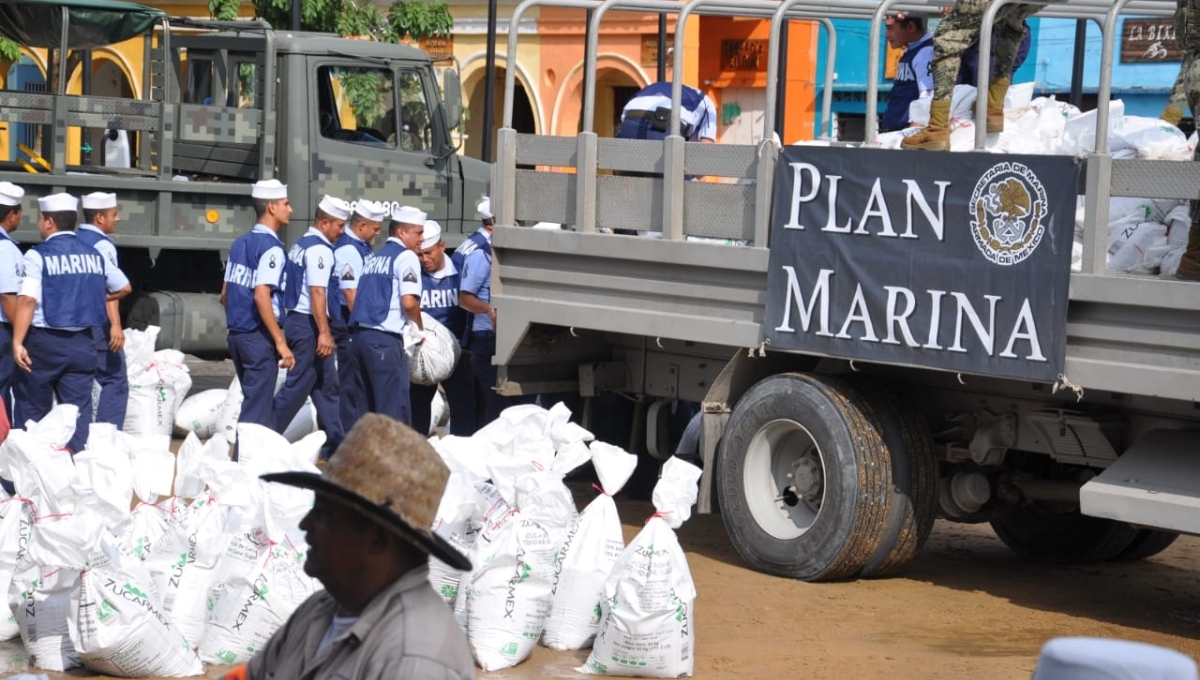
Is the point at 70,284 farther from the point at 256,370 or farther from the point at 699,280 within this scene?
the point at 699,280

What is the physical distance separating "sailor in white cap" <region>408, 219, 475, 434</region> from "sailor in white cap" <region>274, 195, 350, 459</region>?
0.57m

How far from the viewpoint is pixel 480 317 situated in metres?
10.5

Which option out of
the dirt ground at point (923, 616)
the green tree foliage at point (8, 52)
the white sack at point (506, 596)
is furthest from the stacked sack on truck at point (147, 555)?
the green tree foliage at point (8, 52)

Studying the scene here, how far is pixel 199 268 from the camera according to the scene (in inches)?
536

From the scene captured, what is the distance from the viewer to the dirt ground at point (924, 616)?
6.43m

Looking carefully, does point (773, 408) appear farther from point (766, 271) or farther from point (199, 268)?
point (199, 268)

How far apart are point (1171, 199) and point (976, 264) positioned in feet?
2.55

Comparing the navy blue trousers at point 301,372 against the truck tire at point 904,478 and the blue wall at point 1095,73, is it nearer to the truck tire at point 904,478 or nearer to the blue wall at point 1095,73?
the truck tire at point 904,478

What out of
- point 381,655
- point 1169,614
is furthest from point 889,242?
point 381,655

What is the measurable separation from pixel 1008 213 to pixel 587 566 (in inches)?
84.7

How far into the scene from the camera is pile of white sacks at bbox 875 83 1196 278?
22.3 feet

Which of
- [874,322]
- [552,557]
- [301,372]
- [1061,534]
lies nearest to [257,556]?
[552,557]

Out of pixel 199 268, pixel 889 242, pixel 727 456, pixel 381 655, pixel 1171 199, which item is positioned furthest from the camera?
pixel 199 268

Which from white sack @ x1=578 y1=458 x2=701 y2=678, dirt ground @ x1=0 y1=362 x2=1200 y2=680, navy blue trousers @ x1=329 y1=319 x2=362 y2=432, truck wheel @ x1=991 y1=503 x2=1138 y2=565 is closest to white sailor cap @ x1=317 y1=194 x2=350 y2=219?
navy blue trousers @ x1=329 y1=319 x2=362 y2=432
